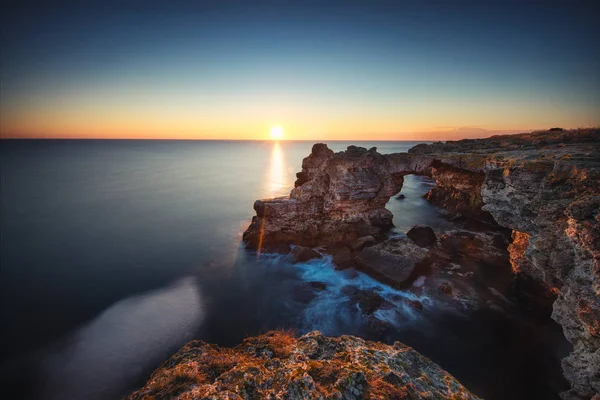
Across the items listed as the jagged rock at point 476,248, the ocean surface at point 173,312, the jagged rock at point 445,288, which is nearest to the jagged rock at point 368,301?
the ocean surface at point 173,312

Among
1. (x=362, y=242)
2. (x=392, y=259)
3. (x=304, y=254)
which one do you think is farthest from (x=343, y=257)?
(x=392, y=259)

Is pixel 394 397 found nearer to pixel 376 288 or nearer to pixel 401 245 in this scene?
pixel 376 288

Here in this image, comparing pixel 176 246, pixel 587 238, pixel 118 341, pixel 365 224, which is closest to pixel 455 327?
pixel 587 238

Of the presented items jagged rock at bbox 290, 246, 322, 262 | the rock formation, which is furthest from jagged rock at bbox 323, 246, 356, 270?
jagged rock at bbox 290, 246, 322, 262

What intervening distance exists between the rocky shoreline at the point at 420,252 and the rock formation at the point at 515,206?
0.21 feet

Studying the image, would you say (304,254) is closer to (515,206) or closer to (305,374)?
(515,206)

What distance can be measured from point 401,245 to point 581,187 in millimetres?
12522

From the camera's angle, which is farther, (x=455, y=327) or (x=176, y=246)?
(x=176, y=246)

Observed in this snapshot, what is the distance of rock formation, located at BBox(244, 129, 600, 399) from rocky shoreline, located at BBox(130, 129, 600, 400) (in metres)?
0.06

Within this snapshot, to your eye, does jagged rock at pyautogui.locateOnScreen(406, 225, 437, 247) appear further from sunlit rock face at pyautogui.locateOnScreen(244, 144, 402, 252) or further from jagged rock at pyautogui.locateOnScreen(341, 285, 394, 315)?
jagged rock at pyautogui.locateOnScreen(341, 285, 394, 315)

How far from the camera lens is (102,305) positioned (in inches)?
770

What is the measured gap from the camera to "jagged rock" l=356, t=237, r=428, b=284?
20031 millimetres

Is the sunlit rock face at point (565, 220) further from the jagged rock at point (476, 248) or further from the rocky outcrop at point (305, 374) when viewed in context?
the rocky outcrop at point (305, 374)

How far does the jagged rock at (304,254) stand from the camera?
78.9 feet
